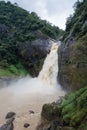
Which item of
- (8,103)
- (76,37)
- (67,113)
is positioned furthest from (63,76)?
(67,113)

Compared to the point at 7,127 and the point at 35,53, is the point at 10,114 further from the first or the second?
the point at 35,53

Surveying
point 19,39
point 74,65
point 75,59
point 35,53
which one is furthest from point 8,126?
point 19,39

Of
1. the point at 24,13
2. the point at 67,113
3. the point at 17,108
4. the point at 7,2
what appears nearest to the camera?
the point at 67,113

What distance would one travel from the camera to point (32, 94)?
3678 cm

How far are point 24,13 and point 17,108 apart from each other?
139ft

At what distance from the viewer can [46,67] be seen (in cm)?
4672

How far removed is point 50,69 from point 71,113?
87.8 ft

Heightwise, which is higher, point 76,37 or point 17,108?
point 76,37

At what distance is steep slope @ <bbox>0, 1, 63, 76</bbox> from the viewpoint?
52094mm

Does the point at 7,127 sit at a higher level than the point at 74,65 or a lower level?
lower

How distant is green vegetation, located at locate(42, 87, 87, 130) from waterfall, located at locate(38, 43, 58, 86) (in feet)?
66.3

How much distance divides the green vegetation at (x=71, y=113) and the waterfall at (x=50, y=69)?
795 inches

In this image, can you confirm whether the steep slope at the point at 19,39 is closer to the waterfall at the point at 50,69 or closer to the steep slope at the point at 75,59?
the waterfall at the point at 50,69

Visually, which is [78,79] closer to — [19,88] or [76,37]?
[76,37]
